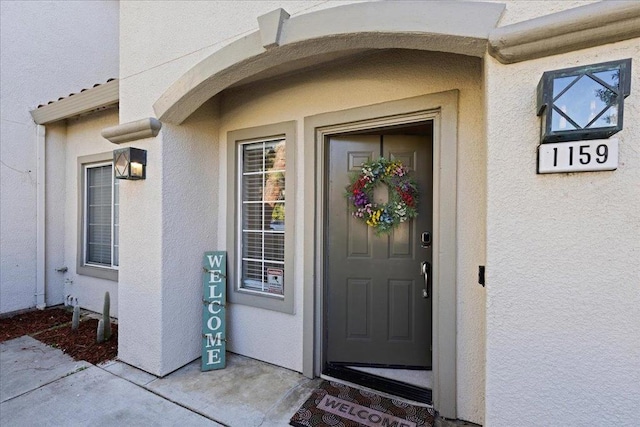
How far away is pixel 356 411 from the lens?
247cm

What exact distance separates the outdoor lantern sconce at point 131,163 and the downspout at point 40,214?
2.86 m

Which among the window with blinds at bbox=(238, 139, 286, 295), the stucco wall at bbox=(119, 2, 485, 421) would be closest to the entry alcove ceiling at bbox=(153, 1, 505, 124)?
the stucco wall at bbox=(119, 2, 485, 421)

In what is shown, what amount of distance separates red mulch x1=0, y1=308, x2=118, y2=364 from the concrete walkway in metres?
0.18

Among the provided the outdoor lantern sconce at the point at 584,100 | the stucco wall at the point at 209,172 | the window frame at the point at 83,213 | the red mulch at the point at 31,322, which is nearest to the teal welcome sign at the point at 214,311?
the stucco wall at the point at 209,172

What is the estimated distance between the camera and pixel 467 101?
2.36 metres

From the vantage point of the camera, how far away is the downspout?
4.74 metres

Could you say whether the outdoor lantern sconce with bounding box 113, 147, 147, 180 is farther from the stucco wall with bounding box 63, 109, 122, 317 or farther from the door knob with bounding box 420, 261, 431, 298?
the door knob with bounding box 420, 261, 431, 298

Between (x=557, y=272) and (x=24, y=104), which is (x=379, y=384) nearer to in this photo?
(x=557, y=272)

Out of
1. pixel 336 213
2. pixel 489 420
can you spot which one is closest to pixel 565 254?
pixel 489 420

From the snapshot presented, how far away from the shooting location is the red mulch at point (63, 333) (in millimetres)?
3430

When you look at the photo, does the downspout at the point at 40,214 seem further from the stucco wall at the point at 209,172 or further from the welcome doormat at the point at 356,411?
the welcome doormat at the point at 356,411

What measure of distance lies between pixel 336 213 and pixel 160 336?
2.08 m

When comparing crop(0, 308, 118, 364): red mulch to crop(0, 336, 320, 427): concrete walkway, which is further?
crop(0, 308, 118, 364): red mulch

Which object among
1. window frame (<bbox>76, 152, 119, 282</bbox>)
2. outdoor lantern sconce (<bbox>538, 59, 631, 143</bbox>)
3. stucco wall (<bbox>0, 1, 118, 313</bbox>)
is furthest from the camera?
window frame (<bbox>76, 152, 119, 282</bbox>)
